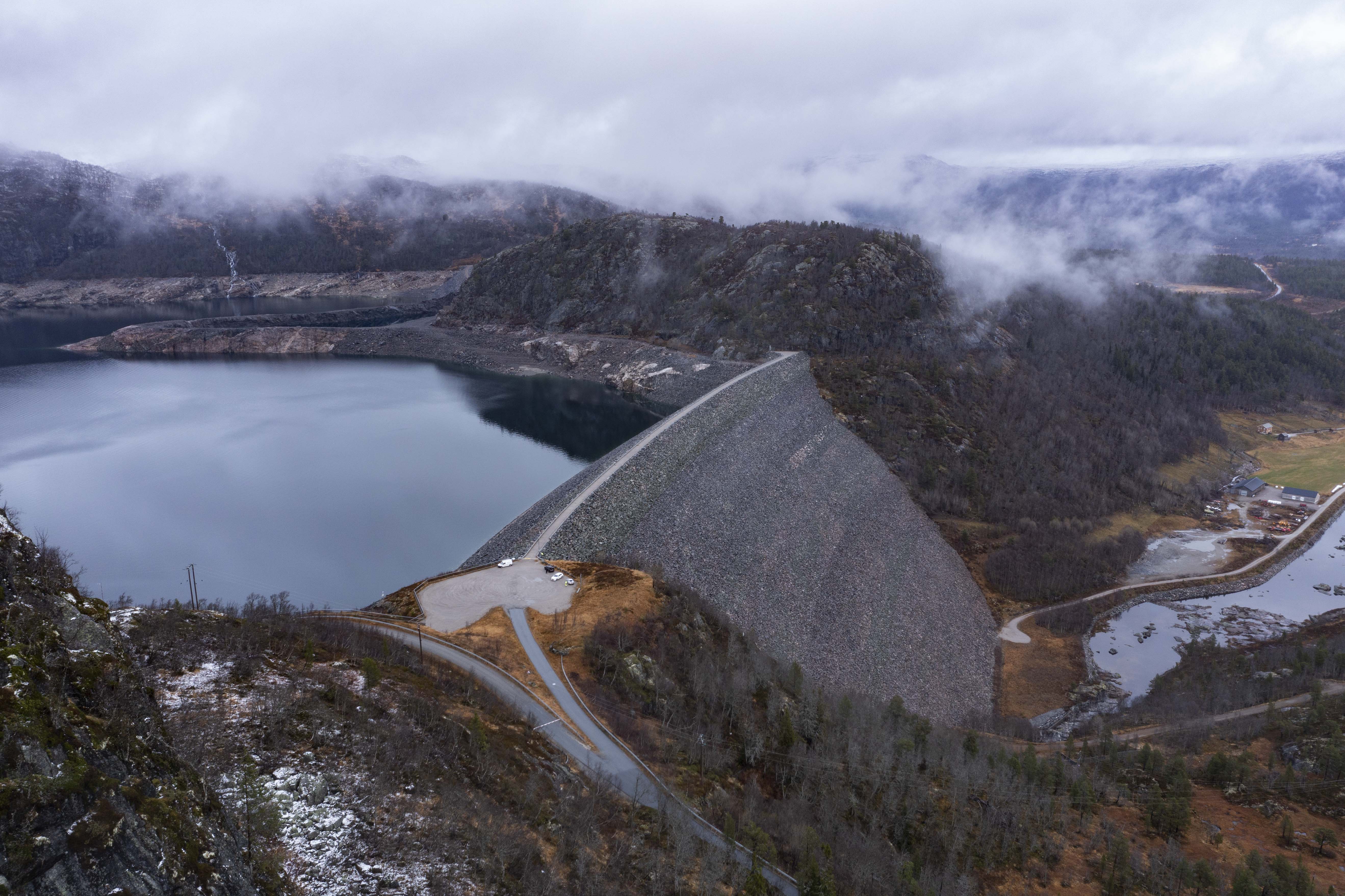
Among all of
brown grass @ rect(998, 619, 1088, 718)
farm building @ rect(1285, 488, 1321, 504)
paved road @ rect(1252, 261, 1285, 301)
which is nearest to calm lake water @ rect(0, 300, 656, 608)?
brown grass @ rect(998, 619, 1088, 718)

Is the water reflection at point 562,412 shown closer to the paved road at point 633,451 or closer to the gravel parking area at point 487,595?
the paved road at point 633,451

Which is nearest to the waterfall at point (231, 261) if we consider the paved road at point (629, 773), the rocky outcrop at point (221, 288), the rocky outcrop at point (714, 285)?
the rocky outcrop at point (221, 288)

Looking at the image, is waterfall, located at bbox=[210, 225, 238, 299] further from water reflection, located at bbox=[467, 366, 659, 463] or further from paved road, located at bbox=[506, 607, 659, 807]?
paved road, located at bbox=[506, 607, 659, 807]

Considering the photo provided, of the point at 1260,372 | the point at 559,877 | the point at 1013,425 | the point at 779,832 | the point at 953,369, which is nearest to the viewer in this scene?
the point at 559,877

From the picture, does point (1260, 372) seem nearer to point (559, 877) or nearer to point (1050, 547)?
point (1050, 547)

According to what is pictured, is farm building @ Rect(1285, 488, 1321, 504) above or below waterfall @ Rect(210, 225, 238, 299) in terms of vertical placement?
below

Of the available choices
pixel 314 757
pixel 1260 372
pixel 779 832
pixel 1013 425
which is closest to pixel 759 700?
pixel 779 832

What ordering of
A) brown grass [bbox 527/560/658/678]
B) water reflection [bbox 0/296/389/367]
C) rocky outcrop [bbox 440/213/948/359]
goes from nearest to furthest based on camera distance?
brown grass [bbox 527/560/658/678] < rocky outcrop [bbox 440/213/948/359] < water reflection [bbox 0/296/389/367]
